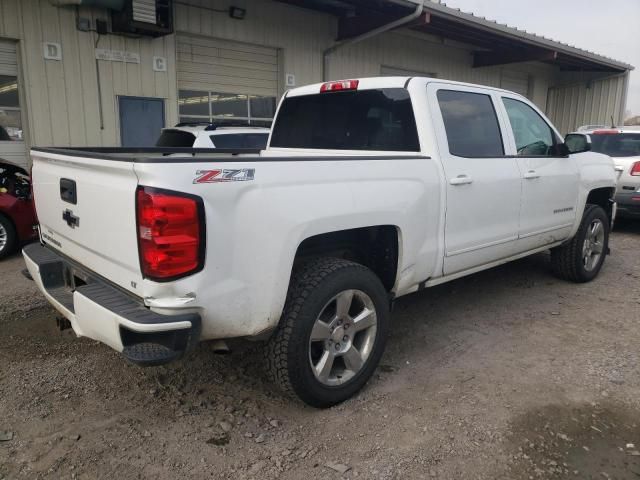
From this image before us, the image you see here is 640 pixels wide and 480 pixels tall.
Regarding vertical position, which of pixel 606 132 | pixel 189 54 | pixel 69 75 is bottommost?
pixel 606 132

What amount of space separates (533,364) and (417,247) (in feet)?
4.00

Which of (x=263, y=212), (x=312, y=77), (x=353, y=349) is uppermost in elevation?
(x=312, y=77)

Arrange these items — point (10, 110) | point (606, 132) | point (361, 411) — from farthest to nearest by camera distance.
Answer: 1. point (606, 132)
2. point (10, 110)
3. point (361, 411)

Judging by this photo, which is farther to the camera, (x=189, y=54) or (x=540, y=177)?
(x=189, y=54)

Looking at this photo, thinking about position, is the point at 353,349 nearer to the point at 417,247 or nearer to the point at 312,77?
the point at 417,247

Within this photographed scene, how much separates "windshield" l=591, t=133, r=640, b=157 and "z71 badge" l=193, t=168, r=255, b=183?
27.9 ft

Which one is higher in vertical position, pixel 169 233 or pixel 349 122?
pixel 349 122

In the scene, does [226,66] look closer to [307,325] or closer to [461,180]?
[461,180]

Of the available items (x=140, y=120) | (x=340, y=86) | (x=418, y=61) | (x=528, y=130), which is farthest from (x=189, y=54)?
(x=528, y=130)

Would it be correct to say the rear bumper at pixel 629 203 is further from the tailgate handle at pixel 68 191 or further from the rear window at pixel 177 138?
the tailgate handle at pixel 68 191

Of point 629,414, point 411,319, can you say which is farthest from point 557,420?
point 411,319

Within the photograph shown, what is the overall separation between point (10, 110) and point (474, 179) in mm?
7817

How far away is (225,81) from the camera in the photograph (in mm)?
10781

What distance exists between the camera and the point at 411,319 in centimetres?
452
